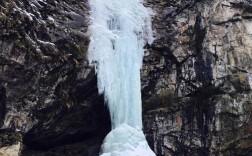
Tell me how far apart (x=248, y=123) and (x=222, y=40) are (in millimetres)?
3039

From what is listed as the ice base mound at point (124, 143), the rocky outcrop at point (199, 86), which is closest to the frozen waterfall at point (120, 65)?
the ice base mound at point (124, 143)

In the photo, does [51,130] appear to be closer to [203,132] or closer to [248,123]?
[203,132]

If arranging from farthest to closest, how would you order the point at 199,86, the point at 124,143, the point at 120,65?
the point at 199,86 → the point at 120,65 → the point at 124,143

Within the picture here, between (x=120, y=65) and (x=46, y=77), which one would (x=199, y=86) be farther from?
(x=46, y=77)

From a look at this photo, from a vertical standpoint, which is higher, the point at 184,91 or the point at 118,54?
the point at 118,54

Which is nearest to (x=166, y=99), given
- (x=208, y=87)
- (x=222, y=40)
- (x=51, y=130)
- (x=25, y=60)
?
(x=208, y=87)

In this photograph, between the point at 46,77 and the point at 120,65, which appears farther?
the point at 120,65

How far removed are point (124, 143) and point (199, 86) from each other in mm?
3749

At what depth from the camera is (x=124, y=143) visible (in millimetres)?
13133

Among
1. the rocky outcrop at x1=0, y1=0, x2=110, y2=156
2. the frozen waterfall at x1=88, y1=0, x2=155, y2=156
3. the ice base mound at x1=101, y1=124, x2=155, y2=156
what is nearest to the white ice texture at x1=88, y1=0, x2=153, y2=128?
the frozen waterfall at x1=88, y1=0, x2=155, y2=156

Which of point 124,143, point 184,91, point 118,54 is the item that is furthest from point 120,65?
point 184,91

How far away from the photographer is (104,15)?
14445 millimetres

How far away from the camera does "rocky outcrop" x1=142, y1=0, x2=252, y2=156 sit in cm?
1509

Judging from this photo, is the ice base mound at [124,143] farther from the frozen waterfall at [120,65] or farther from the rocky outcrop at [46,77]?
the rocky outcrop at [46,77]
